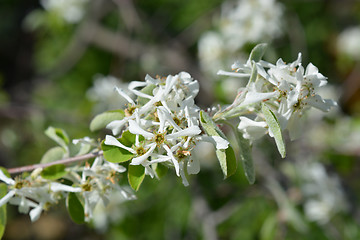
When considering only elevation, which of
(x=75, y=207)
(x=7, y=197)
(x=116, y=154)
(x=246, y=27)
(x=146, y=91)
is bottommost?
(x=246, y=27)

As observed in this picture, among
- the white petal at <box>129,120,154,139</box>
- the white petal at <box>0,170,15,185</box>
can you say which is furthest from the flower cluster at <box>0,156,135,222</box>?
the white petal at <box>129,120,154,139</box>

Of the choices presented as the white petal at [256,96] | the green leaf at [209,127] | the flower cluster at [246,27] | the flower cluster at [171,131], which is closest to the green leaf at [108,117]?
the flower cluster at [171,131]

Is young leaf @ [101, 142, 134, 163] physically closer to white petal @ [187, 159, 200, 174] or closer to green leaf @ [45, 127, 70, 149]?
white petal @ [187, 159, 200, 174]

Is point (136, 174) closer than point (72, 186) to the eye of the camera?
Yes

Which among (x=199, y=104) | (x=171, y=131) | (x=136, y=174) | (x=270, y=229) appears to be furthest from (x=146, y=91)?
(x=199, y=104)

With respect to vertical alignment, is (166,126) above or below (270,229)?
above

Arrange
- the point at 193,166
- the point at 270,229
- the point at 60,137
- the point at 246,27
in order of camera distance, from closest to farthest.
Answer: the point at 193,166
the point at 60,137
the point at 270,229
the point at 246,27

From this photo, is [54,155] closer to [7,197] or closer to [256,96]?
[7,197]

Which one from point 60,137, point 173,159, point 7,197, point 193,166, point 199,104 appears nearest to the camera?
point 173,159
